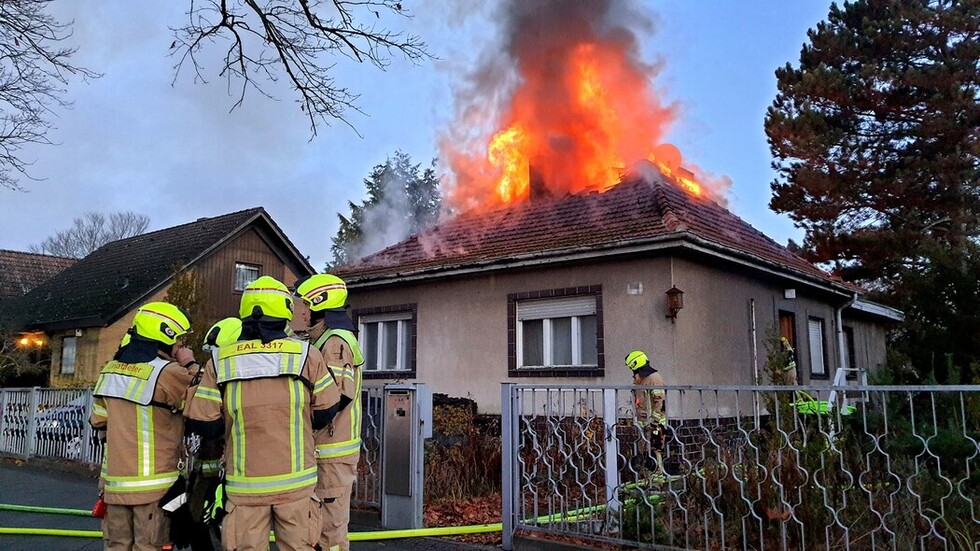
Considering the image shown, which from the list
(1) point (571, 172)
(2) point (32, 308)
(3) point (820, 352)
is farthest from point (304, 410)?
(2) point (32, 308)

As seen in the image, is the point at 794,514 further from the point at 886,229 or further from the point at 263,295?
the point at 886,229

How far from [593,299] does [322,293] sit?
21.6ft

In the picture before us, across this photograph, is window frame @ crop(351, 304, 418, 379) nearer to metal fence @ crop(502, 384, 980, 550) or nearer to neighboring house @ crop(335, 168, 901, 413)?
neighboring house @ crop(335, 168, 901, 413)

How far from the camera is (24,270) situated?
30.7 meters

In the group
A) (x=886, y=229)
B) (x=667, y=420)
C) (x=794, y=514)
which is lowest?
(x=794, y=514)

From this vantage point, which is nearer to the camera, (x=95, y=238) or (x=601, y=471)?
(x=601, y=471)

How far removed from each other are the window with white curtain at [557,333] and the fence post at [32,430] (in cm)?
846

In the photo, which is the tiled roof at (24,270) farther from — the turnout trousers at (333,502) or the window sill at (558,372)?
the turnout trousers at (333,502)

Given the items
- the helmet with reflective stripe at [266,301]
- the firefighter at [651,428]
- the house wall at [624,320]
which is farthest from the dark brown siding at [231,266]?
the helmet with reflective stripe at [266,301]

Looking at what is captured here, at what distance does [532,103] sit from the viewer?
14.3 metres

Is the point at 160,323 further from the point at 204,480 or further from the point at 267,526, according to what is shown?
the point at 267,526

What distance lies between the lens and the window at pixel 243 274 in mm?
25594

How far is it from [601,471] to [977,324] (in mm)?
8567

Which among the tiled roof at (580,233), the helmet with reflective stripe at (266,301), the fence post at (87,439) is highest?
the tiled roof at (580,233)
